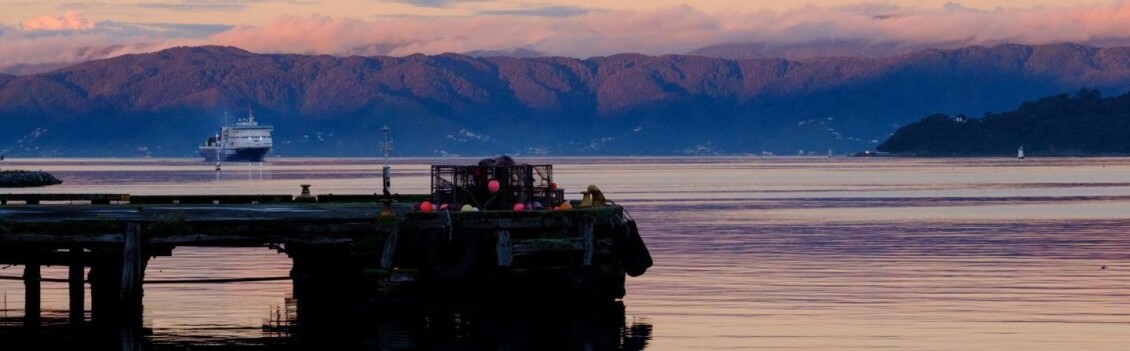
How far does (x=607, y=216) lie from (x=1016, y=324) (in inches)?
419

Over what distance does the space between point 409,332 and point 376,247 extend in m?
5.59

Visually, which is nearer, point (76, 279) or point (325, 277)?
point (76, 279)

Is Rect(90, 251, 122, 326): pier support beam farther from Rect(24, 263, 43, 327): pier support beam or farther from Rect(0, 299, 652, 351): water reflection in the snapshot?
Rect(0, 299, 652, 351): water reflection

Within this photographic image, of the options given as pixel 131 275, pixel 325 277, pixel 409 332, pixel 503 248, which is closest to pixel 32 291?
pixel 131 275

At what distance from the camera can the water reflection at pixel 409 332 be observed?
115ft

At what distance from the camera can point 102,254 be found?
42.2 meters

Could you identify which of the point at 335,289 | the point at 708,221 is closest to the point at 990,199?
the point at 708,221

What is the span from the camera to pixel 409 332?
36.7 meters

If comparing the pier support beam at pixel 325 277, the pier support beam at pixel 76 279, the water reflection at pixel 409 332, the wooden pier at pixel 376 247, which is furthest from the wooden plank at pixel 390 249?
the pier support beam at pixel 76 279

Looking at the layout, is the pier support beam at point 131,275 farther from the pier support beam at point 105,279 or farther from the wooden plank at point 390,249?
the wooden plank at point 390,249

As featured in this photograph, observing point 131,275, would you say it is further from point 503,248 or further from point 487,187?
point 487,187

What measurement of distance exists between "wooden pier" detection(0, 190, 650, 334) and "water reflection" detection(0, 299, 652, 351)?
0.74 m

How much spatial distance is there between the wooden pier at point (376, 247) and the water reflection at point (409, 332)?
0.74 m

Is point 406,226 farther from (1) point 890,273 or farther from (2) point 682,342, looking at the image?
(1) point 890,273
